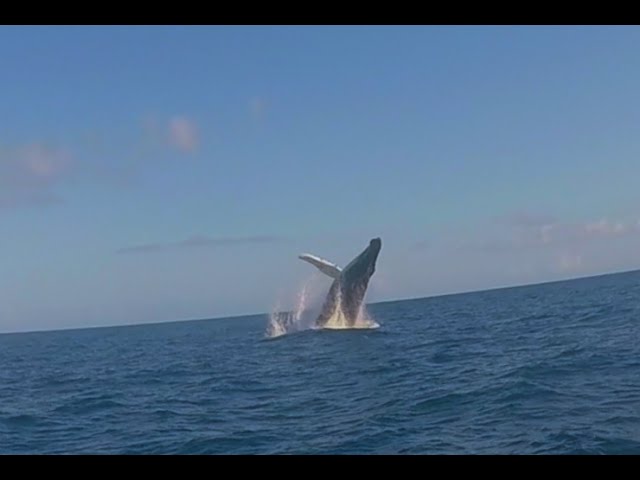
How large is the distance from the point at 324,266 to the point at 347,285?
1.39 meters

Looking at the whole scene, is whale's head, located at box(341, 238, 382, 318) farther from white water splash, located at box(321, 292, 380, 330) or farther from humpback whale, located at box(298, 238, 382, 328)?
white water splash, located at box(321, 292, 380, 330)

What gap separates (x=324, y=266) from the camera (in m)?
27.2

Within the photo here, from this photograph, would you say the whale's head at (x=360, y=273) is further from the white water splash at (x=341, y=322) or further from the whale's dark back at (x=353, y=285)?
the white water splash at (x=341, y=322)

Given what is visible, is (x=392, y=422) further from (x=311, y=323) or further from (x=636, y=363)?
(x=311, y=323)

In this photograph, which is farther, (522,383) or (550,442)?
(522,383)

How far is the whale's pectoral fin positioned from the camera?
26786 millimetres

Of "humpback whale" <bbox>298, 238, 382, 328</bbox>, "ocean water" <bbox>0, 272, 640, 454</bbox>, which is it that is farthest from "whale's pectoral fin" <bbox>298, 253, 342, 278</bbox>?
"ocean water" <bbox>0, 272, 640, 454</bbox>

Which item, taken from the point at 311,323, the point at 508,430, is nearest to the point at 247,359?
the point at 311,323

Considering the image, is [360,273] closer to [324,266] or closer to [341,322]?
[324,266]

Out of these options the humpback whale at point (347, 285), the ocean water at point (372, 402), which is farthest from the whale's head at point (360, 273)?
the ocean water at point (372, 402)

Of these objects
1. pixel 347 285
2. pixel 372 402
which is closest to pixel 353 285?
pixel 347 285

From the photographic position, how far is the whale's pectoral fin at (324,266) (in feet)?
87.9

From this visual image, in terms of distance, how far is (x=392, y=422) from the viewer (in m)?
9.89
